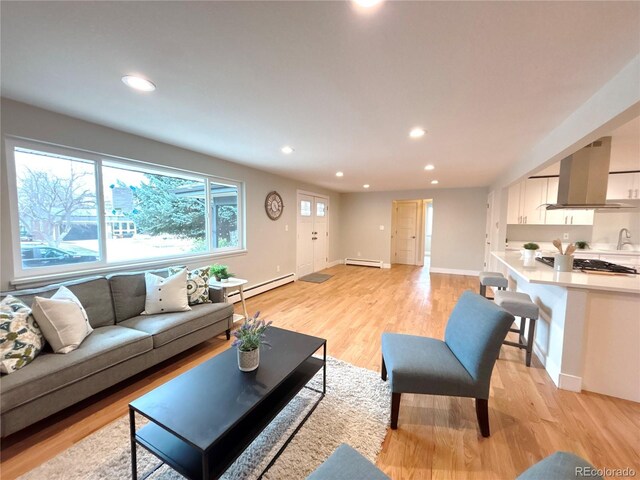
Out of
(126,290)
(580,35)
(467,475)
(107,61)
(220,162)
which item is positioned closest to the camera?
(580,35)

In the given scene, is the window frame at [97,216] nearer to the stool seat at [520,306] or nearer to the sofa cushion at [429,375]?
the sofa cushion at [429,375]

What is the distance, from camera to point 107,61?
1471 millimetres

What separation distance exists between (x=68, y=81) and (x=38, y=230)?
132 cm

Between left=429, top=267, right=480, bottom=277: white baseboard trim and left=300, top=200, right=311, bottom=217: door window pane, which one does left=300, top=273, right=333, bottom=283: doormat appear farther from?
left=429, top=267, right=480, bottom=277: white baseboard trim

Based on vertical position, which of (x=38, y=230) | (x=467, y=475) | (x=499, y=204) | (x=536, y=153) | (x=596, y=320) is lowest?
(x=467, y=475)

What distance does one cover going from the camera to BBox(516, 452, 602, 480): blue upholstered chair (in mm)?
683

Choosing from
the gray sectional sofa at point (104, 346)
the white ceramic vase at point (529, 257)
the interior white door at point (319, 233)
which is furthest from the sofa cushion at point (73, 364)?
the interior white door at point (319, 233)

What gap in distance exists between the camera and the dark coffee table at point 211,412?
3.70 feet

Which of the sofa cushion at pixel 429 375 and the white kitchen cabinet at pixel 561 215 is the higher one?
the white kitchen cabinet at pixel 561 215

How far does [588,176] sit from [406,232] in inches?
193

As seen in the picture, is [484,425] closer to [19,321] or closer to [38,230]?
[19,321]

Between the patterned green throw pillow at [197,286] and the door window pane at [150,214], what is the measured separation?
1.96 ft

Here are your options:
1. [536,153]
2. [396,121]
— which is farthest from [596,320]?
[396,121]

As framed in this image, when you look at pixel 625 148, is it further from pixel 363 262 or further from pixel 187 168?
pixel 187 168
